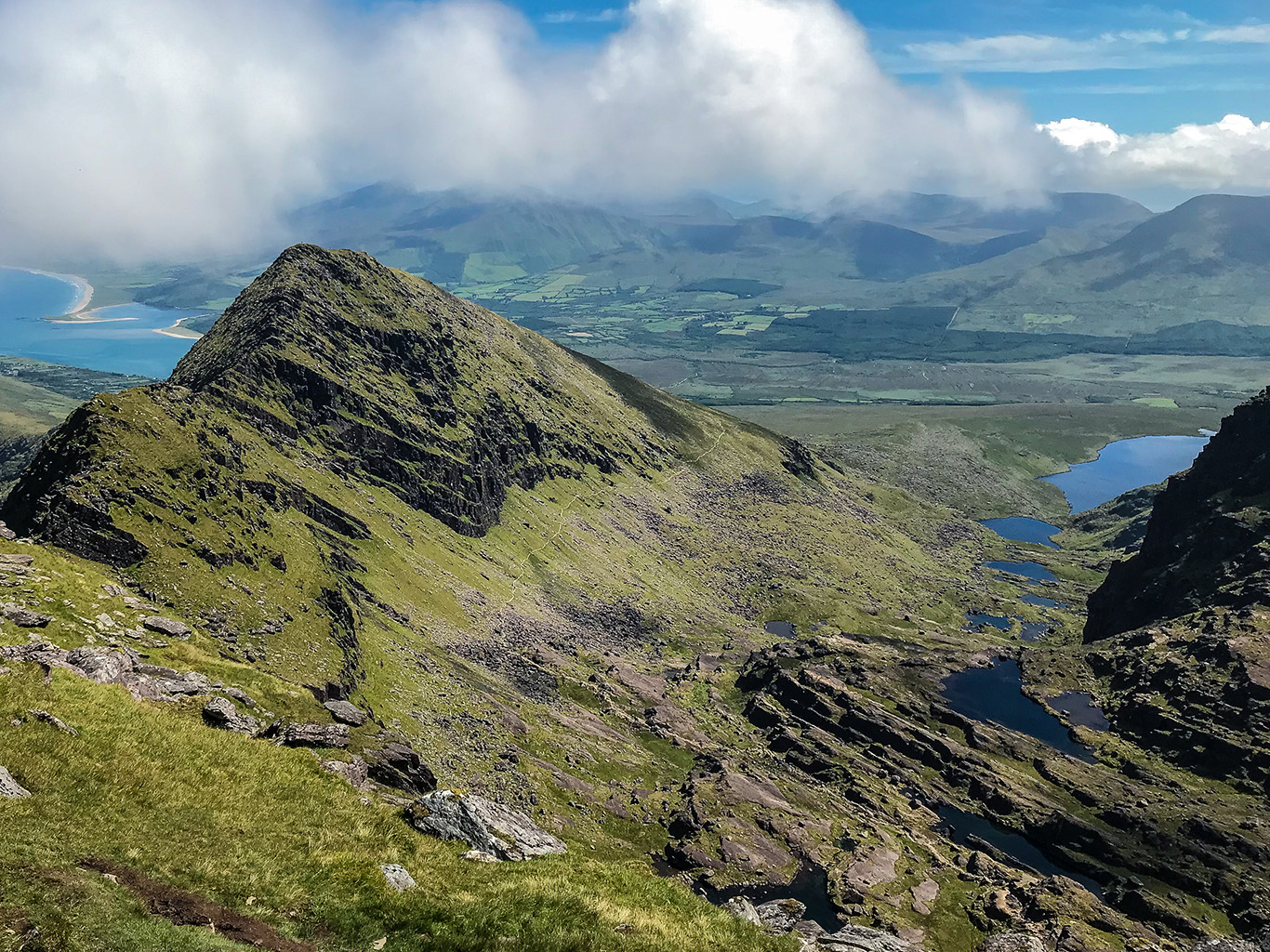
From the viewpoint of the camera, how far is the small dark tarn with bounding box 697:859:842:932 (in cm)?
13438

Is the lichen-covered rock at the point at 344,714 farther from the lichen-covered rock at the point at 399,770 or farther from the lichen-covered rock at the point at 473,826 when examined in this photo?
the lichen-covered rock at the point at 473,826

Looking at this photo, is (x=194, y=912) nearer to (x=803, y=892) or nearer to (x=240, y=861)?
(x=240, y=861)

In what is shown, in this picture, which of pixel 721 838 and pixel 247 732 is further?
pixel 721 838

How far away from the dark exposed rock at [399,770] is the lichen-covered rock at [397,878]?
581 inches

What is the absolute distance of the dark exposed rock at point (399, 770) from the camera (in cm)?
4944

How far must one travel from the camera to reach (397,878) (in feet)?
111

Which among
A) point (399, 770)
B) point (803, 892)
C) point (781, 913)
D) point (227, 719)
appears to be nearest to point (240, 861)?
point (227, 719)

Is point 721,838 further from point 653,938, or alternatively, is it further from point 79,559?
point 653,938

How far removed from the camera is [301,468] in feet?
630

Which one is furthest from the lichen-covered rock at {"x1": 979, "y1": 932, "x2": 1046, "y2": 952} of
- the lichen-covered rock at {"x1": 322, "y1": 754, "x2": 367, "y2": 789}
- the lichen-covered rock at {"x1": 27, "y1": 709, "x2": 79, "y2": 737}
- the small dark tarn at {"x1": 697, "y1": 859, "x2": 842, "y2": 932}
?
the lichen-covered rock at {"x1": 27, "y1": 709, "x2": 79, "y2": 737}

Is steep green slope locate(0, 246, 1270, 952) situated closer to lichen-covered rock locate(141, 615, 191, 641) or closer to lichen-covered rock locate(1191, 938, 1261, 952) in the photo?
lichen-covered rock locate(141, 615, 191, 641)

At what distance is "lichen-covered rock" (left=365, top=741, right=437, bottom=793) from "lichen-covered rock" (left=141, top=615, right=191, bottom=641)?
84.5 feet

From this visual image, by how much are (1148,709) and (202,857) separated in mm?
219509

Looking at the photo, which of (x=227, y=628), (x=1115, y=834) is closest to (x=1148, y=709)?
(x=1115, y=834)
